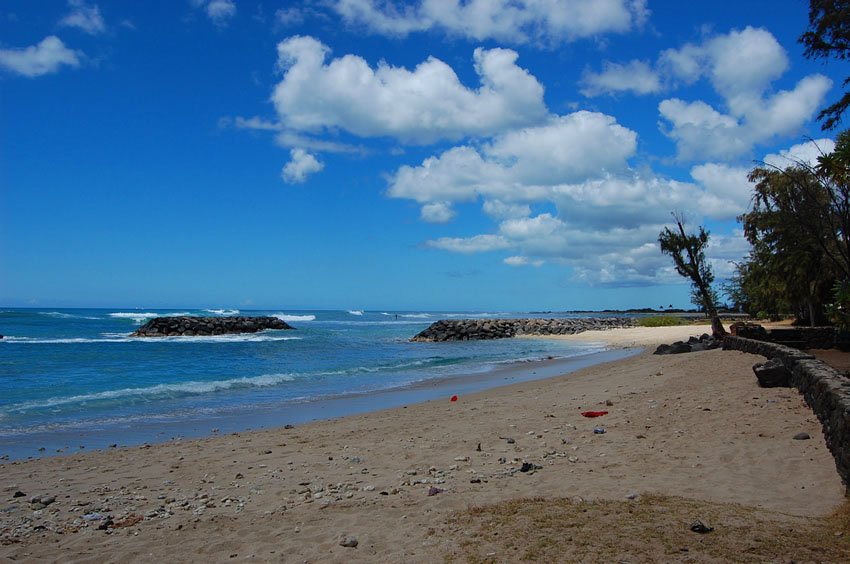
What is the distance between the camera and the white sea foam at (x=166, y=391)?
15.0 m

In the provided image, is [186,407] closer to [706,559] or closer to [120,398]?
[120,398]

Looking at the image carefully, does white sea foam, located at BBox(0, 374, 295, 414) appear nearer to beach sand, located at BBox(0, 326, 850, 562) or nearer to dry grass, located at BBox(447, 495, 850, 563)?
beach sand, located at BBox(0, 326, 850, 562)

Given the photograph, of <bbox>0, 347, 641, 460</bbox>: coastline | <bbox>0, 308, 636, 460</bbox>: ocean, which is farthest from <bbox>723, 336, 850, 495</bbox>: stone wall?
<bbox>0, 308, 636, 460</bbox>: ocean

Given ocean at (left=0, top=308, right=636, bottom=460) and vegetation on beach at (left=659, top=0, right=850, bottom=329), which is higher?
Result: vegetation on beach at (left=659, top=0, right=850, bottom=329)

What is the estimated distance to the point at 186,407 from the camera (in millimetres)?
14945

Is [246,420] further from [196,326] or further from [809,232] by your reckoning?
[196,326]

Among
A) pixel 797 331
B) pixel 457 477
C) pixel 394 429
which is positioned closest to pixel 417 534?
pixel 457 477

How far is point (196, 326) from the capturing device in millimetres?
57281

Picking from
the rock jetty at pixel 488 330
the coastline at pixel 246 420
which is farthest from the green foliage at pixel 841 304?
the rock jetty at pixel 488 330

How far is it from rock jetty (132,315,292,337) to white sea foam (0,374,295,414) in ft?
122

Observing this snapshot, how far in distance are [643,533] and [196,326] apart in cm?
5780

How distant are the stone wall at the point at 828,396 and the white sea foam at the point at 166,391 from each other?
14.7m

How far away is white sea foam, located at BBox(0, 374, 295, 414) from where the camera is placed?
49.2 ft

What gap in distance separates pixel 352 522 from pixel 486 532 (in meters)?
1.37
